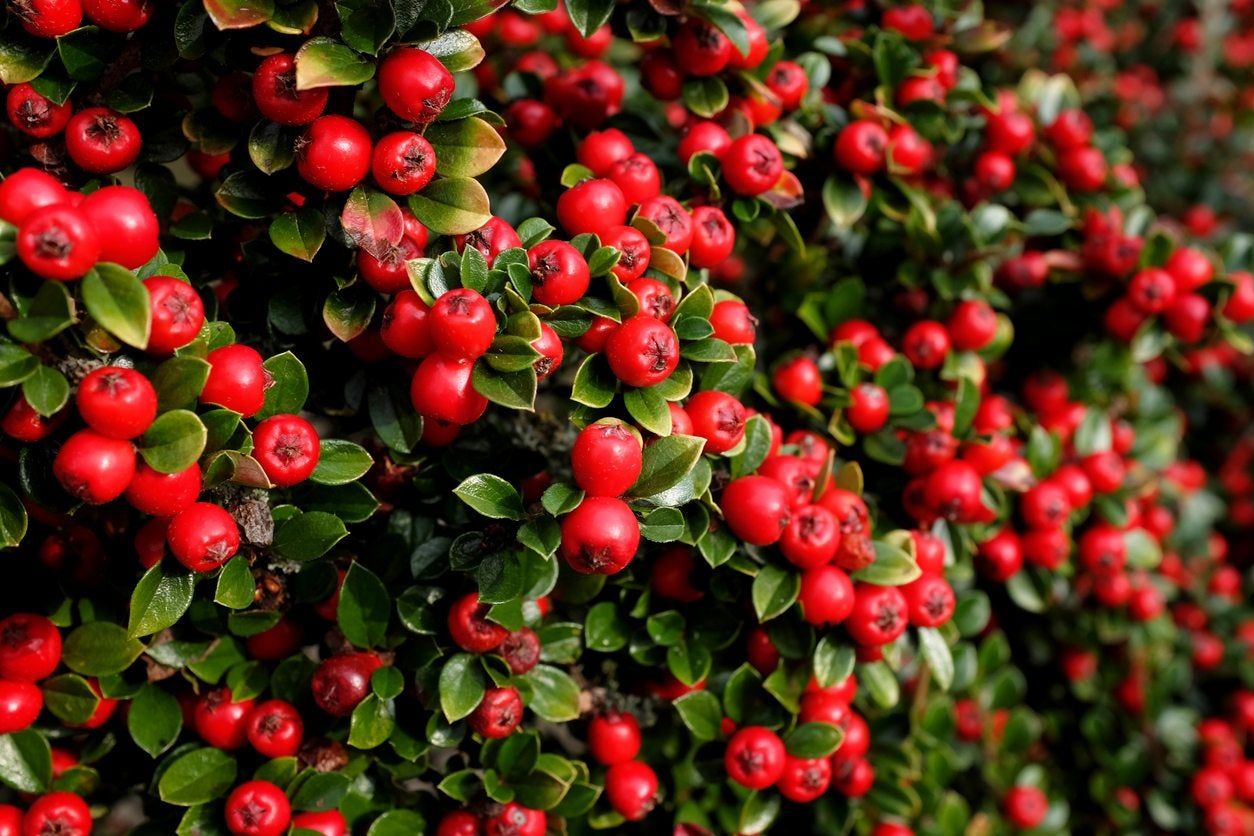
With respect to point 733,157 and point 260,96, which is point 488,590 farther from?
point 733,157

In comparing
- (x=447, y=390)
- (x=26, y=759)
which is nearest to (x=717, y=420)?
(x=447, y=390)

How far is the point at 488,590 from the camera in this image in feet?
5.74

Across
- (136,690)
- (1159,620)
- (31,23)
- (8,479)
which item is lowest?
(1159,620)

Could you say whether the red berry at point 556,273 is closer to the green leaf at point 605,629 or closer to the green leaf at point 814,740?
the green leaf at point 605,629

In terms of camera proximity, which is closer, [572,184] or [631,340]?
[631,340]

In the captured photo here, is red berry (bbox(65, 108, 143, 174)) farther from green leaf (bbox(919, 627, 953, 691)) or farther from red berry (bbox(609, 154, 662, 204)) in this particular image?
green leaf (bbox(919, 627, 953, 691))

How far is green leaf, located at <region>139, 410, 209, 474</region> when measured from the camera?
4.88ft

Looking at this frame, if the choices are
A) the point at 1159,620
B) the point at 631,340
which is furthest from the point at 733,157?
the point at 1159,620

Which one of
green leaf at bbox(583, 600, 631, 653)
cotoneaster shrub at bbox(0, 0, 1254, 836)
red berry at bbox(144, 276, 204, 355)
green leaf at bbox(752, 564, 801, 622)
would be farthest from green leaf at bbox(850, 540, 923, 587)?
red berry at bbox(144, 276, 204, 355)

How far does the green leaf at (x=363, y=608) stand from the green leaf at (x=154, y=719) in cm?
41

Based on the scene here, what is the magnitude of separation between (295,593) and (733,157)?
4.43 feet

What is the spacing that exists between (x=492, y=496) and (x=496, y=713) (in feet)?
1.53

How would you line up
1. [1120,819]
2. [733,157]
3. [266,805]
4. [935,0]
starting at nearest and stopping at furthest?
1. [266,805]
2. [733,157]
3. [935,0]
4. [1120,819]

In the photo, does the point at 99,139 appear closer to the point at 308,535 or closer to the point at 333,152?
the point at 333,152
